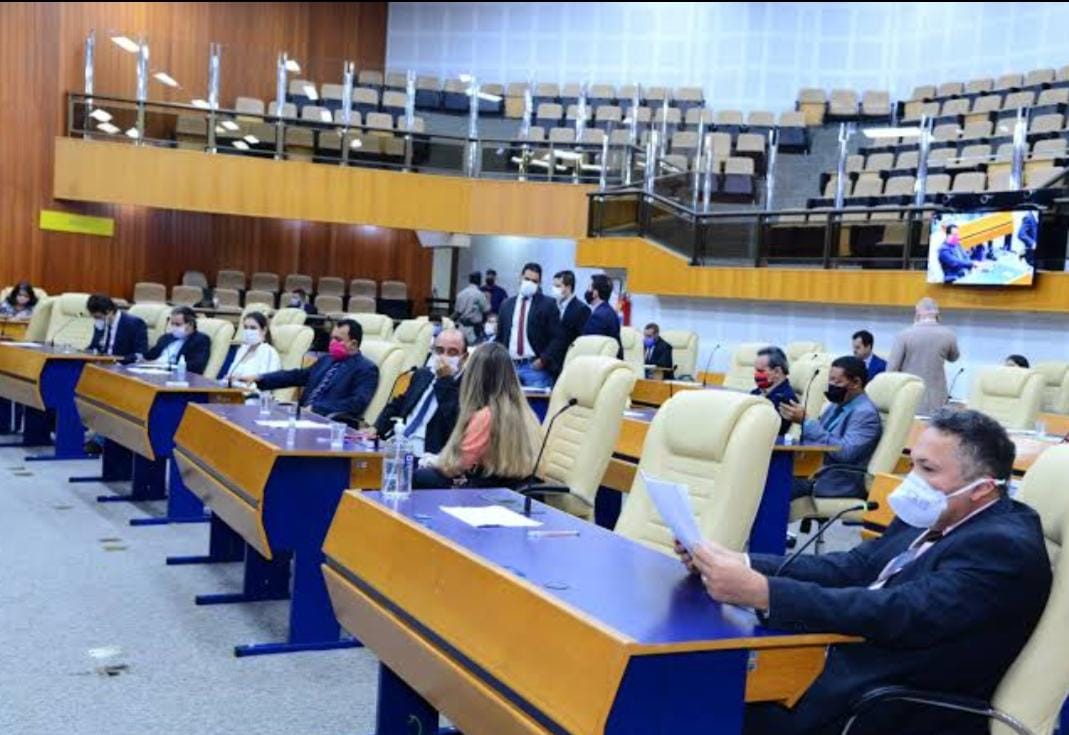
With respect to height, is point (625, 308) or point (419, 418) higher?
point (625, 308)

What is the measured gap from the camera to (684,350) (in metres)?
13.1

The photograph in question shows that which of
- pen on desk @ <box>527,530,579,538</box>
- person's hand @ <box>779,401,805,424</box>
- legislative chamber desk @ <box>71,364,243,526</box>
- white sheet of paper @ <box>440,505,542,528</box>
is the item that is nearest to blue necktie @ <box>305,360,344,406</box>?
legislative chamber desk @ <box>71,364,243,526</box>

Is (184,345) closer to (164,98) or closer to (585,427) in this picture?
(585,427)

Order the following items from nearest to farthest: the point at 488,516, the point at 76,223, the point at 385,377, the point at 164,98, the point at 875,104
A: the point at 488,516 < the point at 385,377 < the point at 164,98 < the point at 76,223 < the point at 875,104

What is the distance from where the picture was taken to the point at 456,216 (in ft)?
56.3

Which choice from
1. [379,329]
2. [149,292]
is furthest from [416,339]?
[149,292]

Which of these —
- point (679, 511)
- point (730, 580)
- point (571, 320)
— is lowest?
point (730, 580)

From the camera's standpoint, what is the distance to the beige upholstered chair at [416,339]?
980cm

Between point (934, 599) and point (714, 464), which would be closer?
point (934, 599)

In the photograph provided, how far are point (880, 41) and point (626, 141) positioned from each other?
602cm

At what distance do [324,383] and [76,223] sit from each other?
1199 cm

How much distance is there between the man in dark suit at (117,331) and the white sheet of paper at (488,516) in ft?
21.6

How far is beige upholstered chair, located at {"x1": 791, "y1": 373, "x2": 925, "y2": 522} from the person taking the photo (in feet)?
18.6

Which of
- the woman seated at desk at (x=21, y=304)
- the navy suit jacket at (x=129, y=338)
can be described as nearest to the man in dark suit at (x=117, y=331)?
the navy suit jacket at (x=129, y=338)
